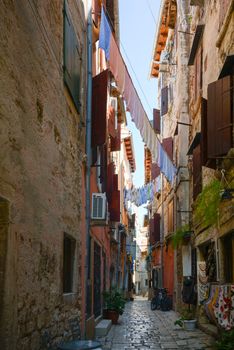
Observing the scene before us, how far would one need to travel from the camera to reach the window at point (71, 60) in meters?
7.87

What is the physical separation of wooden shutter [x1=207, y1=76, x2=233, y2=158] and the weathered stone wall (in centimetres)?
303

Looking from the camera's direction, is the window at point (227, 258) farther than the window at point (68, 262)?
Yes

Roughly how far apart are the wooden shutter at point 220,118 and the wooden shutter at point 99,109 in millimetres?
2145

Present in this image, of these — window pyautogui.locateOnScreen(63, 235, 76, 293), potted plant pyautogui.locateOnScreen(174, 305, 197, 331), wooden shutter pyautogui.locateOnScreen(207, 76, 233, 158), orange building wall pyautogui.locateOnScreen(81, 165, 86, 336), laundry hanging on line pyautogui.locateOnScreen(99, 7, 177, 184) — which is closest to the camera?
window pyautogui.locateOnScreen(63, 235, 76, 293)

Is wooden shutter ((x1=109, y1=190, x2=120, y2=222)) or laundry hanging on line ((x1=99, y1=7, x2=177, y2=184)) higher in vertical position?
laundry hanging on line ((x1=99, y1=7, x2=177, y2=184))

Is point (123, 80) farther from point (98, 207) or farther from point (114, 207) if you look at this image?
point (114, 207)

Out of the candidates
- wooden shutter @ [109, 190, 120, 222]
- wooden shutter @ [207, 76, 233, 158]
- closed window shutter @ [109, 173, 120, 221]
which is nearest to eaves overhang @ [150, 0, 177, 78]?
closed window shutter @ [109, 173, 120, 221]

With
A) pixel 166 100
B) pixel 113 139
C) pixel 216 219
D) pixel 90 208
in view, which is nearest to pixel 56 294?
pixel 90 208

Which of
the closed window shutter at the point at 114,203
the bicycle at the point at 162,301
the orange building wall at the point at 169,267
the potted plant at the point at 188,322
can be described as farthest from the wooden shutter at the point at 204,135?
the bicycle at the point at 162,301

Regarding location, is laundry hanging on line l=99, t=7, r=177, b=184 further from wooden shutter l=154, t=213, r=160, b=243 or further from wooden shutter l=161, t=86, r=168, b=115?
wooden shutter l=154, t=213, r=160, b=243

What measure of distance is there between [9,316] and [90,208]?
5.85 m

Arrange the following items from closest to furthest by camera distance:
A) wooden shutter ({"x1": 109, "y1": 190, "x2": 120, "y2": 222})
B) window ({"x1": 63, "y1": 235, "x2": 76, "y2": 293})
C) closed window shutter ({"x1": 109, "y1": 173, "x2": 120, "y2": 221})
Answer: window ({"x1": 63, "y1": 235, "x2": 76, "y2": 293}), closed window shutter ({"x1": 109, "y1": 173, "x2": 120, "y2": 221}), wooden shutter ({"x1": 109, "y1": 190, "x2": 120, "y2": 222})

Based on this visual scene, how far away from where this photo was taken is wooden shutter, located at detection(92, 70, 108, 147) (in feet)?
33.8

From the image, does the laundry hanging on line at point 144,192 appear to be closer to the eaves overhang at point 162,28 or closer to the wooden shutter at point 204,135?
the eaves overhang at point 162,28
